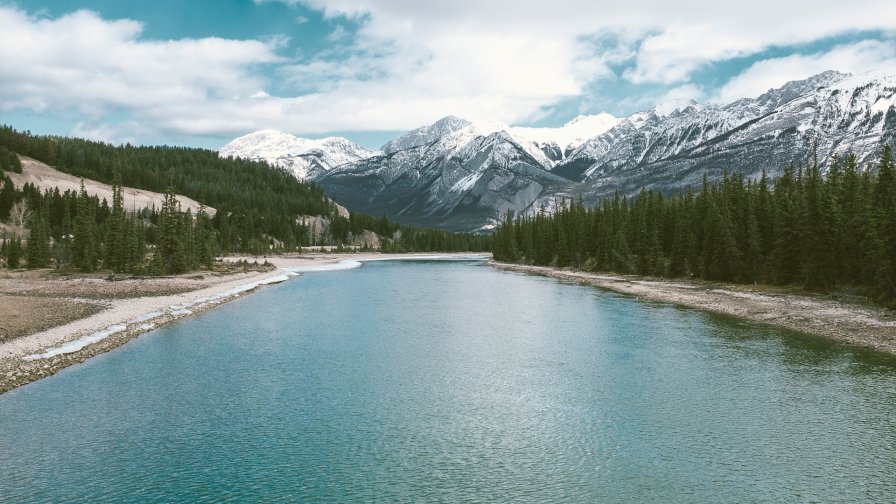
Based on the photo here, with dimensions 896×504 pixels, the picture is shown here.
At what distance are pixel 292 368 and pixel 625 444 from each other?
69.6 feet

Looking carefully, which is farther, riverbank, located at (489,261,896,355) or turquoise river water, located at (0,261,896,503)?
riverbank, located at (489,261,896,355)

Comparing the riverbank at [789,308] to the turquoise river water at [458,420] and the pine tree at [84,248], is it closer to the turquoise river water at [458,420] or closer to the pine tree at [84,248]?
the turquoise river water at [458,420]

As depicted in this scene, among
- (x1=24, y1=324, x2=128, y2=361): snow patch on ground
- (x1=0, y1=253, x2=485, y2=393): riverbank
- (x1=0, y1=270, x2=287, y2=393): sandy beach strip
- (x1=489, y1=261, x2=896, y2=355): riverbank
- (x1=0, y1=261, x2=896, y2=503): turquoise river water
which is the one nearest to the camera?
(x1=0, y1=261, x2=896, y2=503): turquoise river water

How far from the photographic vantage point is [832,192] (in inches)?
2970

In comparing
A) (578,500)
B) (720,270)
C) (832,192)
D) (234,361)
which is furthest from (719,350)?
(720,270)

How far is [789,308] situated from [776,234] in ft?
73.0

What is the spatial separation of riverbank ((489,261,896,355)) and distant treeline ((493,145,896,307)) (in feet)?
12.1

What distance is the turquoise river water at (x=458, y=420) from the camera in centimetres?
1981

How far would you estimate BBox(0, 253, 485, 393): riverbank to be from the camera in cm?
3606

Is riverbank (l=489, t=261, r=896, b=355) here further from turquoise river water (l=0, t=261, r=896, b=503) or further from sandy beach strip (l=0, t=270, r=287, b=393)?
sandy beach strip (l=0, t=270, r=287, b=393)

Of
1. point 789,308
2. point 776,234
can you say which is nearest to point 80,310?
point 789,308

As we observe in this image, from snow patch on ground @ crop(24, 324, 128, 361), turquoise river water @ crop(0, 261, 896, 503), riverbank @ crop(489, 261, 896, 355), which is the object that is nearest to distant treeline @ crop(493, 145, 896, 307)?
riverbank @ crop(489, 261, 896, 355)

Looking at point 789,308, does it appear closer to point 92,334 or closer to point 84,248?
point 92,334

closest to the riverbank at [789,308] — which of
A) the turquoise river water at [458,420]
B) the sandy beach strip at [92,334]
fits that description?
the turquoise river water at [458,420]
